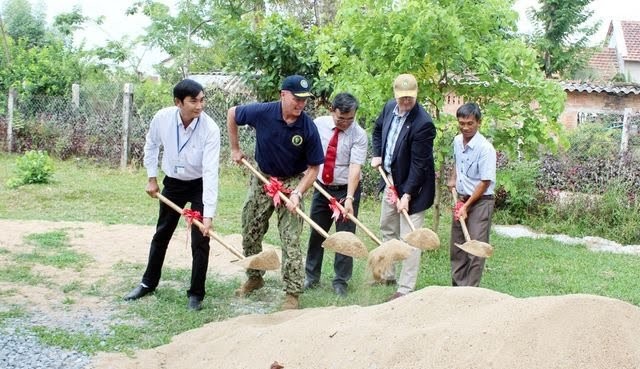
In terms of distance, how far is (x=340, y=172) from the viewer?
5.88m

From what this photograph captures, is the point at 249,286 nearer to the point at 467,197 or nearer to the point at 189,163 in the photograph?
the point at 189,163

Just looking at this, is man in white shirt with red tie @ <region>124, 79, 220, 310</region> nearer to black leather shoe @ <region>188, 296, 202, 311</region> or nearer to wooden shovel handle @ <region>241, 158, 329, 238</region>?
black leather shoe @ <region>188, 296, 202, 311</region>

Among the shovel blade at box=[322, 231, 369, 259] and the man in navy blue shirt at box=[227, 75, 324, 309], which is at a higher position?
the man in navy blue shirt at box=[227, 75, 324, 309]

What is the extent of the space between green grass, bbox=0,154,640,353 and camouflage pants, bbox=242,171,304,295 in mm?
306

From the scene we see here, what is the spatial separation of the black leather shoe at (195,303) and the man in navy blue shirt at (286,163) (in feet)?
1.89

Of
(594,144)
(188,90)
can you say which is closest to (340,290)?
(188,90)

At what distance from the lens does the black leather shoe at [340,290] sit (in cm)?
575

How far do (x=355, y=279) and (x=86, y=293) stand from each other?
223cm

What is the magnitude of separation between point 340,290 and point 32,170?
6.75 m

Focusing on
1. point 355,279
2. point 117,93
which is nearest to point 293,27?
point 117,93

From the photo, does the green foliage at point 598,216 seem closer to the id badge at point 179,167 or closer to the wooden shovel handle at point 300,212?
the wooden shovel handle at point 300,212

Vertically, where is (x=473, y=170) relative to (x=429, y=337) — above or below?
above

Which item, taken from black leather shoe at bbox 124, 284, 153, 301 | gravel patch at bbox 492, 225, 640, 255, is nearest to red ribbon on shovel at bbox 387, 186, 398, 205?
black leather shoe at bbox 124, 284, 153, 301

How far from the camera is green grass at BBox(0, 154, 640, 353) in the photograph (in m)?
4.80
